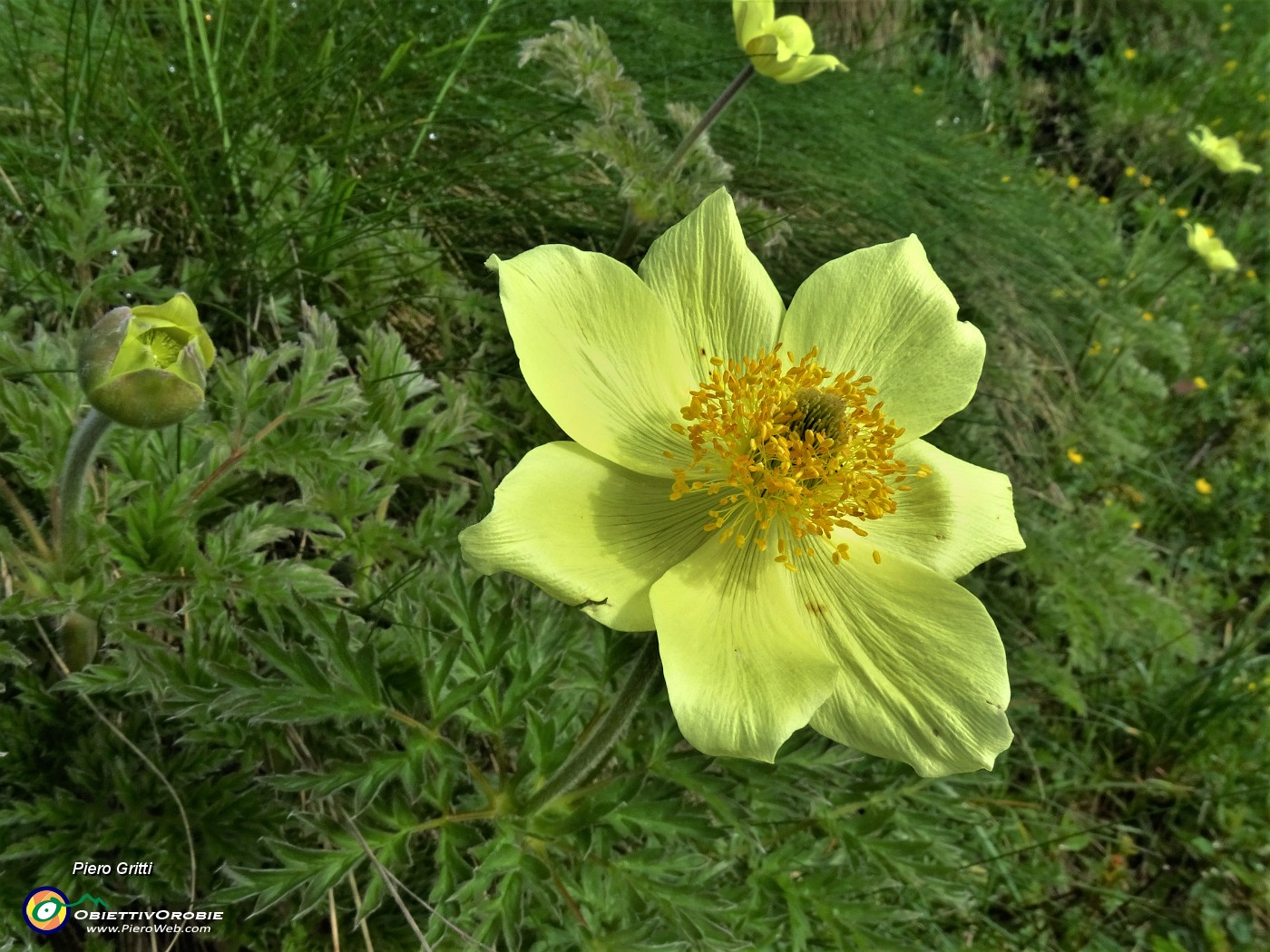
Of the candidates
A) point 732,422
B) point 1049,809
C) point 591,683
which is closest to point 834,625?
point 732,422

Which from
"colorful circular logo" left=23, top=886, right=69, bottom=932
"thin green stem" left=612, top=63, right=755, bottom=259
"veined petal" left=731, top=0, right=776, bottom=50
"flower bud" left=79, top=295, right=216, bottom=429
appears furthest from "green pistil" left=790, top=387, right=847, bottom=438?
"colorful circular logo" left=23, top=886, right=69, bottom=932

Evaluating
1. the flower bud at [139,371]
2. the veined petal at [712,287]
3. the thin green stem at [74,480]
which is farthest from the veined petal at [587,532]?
the thin green stem at [74,480]

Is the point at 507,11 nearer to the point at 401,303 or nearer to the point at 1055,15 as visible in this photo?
the point at 401,303

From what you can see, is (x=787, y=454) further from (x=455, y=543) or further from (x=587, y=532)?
(x=455, y=543)

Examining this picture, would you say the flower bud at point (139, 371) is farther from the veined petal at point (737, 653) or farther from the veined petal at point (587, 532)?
the veined petal at point (737, 653)

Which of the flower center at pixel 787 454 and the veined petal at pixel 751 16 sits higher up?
the veined petal at pixel 751 16

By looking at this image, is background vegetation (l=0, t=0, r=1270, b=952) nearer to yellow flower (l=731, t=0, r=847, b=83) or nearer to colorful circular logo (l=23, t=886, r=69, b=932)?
colorful circular logo (l=23, t=886, r=69, b=932)
